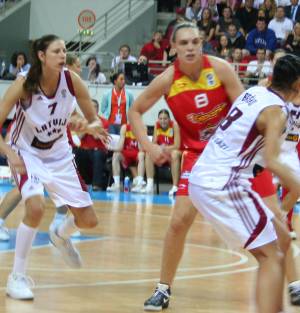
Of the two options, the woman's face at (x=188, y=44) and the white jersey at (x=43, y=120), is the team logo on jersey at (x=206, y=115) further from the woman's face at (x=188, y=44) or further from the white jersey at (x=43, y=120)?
the white jersey at (x=43, y=120)

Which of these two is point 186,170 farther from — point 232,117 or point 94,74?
point 94,74

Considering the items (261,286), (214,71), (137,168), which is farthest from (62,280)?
(137,168)

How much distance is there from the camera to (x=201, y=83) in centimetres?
570

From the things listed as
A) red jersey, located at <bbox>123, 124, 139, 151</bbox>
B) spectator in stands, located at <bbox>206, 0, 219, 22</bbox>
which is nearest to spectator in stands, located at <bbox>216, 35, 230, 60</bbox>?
spectator in stands, located at <bbox>206, 0, 219, 22</bbox>

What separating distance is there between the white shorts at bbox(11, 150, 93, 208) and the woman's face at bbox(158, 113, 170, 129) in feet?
28.9

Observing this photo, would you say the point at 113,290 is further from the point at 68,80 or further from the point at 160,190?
the point at 160,190

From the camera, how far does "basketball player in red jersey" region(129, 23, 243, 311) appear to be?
223 inches

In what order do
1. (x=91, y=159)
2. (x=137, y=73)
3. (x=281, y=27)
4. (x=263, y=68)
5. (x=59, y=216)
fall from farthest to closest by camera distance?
(x=281, y=27) < (x=137, y=73) < (x=263, y=68) < (x=91, y=159) < (x=59, y=216)

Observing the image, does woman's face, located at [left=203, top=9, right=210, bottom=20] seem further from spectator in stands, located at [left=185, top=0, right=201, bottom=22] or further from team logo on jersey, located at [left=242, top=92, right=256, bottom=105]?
team logo on jersey, located at [left=242, top=92, right=256, bottom=105]

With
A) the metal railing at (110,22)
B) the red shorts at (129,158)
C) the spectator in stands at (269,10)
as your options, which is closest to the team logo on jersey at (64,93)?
the red shorts at (129,158)

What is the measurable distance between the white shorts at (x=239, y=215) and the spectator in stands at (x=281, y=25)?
13447 millimetres

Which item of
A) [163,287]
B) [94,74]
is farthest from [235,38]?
[163,287]

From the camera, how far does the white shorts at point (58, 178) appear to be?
6180 millimetres

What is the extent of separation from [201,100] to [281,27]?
12.7m
